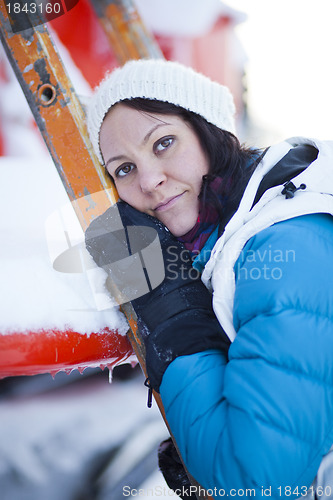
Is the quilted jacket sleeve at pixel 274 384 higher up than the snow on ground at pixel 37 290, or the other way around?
the snow on ground at pixel 37 290

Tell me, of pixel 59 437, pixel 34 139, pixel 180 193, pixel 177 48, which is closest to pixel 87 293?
pixel 180 193

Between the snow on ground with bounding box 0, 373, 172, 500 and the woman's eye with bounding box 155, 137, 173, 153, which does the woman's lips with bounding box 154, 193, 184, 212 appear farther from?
the snow on ground with bounding box 0, 373, 172, 500

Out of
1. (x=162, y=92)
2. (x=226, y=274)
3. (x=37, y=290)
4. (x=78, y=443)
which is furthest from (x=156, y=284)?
(x=78, y=443)

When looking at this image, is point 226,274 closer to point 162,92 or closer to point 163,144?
→ point 163,144

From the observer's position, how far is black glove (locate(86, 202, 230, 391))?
727 mm

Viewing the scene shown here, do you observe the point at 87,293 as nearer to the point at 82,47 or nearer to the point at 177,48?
the point at 82,47

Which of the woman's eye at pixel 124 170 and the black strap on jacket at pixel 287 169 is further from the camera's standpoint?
the woman's eye at pixel 124 170

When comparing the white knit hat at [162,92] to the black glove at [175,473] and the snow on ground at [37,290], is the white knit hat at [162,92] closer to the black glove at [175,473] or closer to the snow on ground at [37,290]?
the snow on ground at [37,290]

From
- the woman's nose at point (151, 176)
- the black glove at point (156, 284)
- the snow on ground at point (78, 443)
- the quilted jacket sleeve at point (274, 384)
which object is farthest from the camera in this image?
the snow on ground at point (78, 443)

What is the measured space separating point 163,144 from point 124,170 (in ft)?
0.39

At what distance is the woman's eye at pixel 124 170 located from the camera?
94 cm

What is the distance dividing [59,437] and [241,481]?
834 millimetres

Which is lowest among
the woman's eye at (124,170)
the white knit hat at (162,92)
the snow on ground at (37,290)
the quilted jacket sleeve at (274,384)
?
the quilted jacket sleeve at (274,384)

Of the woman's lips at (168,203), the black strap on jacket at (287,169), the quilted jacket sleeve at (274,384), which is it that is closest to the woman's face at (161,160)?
the woman's lips at (168,203)
